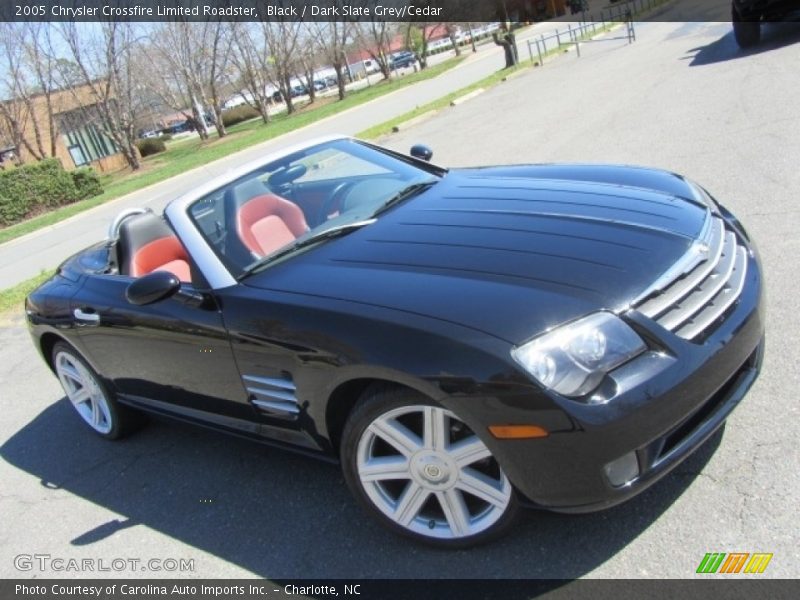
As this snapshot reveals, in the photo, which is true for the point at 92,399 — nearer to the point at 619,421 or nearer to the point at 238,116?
the point at 619,421

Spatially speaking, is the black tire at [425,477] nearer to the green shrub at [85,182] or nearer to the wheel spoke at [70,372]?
the wheel spoke at [70,372]

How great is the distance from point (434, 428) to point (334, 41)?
41372mm

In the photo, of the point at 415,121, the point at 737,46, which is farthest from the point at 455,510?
the point at 415,121

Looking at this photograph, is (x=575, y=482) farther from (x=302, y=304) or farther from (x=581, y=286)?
(x=302, y=304)

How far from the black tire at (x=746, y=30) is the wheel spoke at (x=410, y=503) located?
13.4 metres

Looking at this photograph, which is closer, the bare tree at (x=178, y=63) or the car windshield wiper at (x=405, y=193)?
the car windshield wiper at (x=405, y=193)

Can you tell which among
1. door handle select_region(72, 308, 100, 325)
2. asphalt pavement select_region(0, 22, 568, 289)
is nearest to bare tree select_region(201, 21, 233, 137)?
asphalt pavement select_region(0, 22, 568, 289)

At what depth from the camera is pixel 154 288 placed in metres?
3.07

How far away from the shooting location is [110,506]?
3596 millimetres

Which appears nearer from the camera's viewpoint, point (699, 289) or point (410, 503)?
point (699, 289)

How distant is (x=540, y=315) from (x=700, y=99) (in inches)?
352

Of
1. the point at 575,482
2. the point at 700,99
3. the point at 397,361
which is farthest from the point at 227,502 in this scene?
the point at 700,99

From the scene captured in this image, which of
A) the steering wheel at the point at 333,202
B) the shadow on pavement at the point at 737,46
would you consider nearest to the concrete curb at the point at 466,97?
the shadow on pavement at the point at 737,46

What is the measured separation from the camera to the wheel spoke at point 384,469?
2.61 metres
